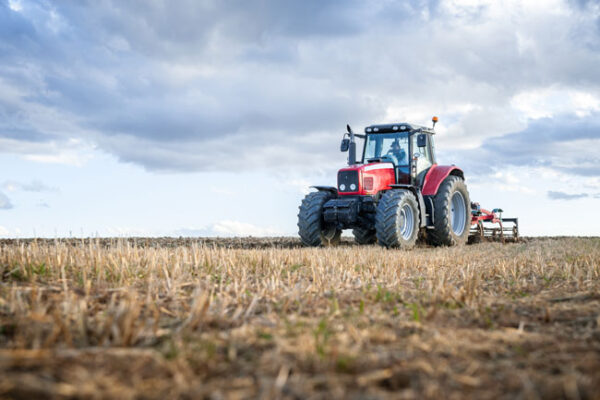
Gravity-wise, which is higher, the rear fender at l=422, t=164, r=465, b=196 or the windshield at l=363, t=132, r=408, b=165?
the windshield at l=363, t=132, r=408, b=165

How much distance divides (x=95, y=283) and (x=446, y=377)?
3.47 meters

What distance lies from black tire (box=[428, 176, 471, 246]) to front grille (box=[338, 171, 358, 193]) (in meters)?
2.53

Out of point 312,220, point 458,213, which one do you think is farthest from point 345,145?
point 458,213

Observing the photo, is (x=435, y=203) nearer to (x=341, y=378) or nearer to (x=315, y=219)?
(x=315, y=219)

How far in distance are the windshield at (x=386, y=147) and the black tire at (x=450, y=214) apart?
4.45 ft

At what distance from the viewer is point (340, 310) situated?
12.2 feet

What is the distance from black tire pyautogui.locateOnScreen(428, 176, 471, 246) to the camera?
1200 centimetres

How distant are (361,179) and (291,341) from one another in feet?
27.3

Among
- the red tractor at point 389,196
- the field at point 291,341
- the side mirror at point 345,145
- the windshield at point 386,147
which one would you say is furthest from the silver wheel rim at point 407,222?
the field at point 291,341

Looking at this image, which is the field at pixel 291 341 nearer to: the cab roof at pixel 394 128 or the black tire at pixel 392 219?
the black tire at pixel 392 219

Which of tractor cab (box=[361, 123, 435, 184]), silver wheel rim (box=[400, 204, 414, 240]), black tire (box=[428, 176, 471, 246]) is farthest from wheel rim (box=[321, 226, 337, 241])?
black tire (box=[428, 176, 471, 246])

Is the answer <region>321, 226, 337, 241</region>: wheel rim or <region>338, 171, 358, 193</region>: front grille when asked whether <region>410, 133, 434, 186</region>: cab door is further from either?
<region>321, 226, 337, 241</region>: wheel rim

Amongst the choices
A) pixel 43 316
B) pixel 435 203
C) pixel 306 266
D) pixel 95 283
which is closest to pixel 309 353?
pixel 43 316

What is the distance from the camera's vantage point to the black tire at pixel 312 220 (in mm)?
10836
